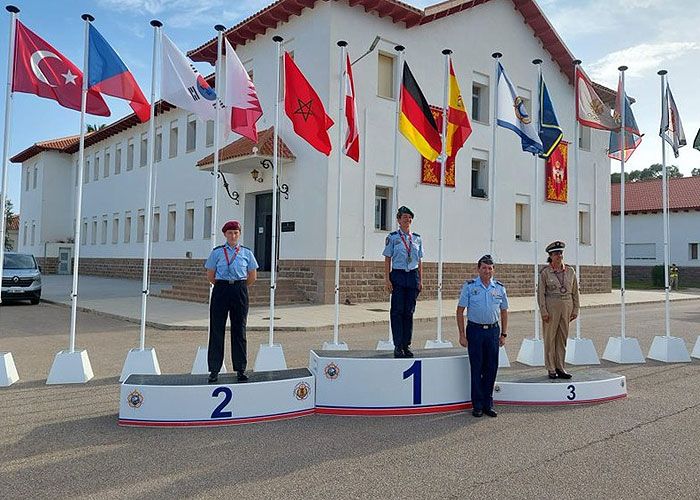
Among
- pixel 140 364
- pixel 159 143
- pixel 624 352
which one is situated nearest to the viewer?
pixel 140 364

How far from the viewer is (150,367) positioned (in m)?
8.26

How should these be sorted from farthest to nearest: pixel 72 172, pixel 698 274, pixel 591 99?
1. pixel 72 172
2. pixel 698 274
3. pixel 591 99

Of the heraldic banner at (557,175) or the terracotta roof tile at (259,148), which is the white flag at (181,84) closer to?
the terracotta roof tile at (259,148)

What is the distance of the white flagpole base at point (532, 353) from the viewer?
9.94 metres

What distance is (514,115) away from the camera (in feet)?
34.9

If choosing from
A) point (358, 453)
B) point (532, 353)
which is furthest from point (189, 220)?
point (358, 453)

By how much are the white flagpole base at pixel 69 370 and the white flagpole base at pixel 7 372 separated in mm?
426

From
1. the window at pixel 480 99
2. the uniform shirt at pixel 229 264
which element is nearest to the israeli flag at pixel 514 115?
the uniform shirt at pixel 229 264

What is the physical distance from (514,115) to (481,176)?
46.1 ft

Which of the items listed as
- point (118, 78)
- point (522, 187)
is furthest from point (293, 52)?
point (118, 78)

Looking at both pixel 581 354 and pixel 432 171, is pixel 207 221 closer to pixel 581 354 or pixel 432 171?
pixel 432 171

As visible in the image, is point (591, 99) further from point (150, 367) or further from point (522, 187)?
point (522, 187)

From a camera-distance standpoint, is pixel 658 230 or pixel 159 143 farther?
pixel 658 230

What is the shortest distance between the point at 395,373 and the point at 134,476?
299 centimetres
